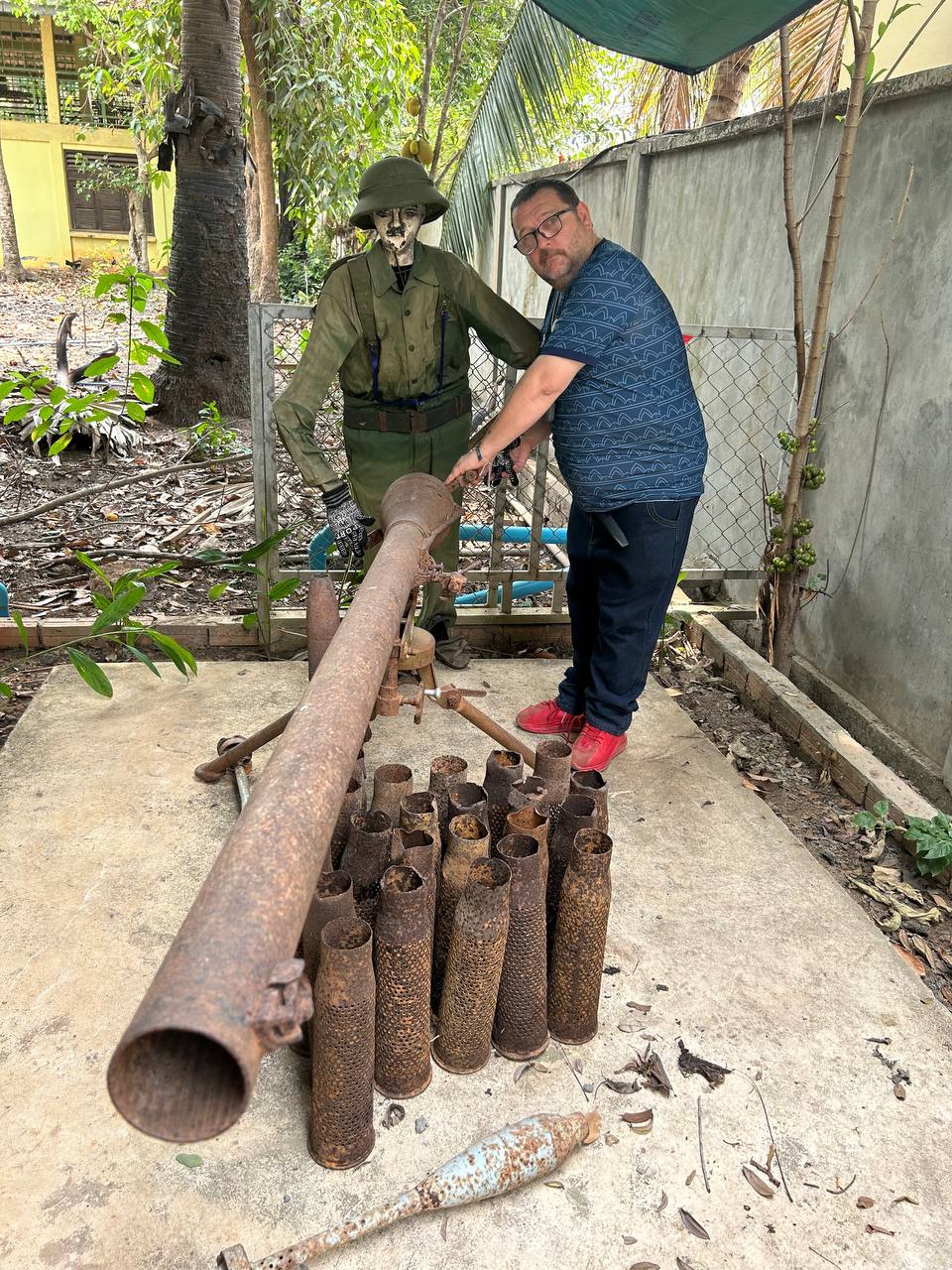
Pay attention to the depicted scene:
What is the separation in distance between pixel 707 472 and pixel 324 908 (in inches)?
173

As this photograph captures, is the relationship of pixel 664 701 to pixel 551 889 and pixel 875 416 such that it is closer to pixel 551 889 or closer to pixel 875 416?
pixel 875 416

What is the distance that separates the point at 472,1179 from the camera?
1852 mm

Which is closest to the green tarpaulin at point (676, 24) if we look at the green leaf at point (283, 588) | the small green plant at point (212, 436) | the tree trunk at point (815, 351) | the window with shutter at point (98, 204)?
the tree trunk at point (815, 351)

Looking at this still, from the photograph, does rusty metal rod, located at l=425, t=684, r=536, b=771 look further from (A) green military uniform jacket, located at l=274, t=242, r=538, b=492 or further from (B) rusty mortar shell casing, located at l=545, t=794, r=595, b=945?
(A) green military uniform jacket, located at l=274, t=242, r=538, b=492

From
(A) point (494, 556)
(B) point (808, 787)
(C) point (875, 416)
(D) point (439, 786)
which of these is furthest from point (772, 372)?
(D) point (439, 786)

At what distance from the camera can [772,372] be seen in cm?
493

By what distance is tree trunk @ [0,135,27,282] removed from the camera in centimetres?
1911

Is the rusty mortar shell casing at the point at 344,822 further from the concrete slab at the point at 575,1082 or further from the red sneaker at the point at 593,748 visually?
the red sneaker at the point at 593,748

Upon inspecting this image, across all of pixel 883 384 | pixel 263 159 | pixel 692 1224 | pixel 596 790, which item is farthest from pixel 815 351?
pixel 263 159

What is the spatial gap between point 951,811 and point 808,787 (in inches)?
21.0

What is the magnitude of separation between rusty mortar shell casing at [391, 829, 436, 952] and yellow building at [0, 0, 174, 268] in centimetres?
2161

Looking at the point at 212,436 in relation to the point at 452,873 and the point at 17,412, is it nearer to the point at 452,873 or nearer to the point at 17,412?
the point at 17,412

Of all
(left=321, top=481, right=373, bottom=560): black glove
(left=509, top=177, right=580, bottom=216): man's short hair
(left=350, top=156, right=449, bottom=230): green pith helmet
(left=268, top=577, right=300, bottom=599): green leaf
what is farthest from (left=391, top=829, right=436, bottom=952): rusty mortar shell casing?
(left=350, top=156, right=449, bottom=230): green pith helmet

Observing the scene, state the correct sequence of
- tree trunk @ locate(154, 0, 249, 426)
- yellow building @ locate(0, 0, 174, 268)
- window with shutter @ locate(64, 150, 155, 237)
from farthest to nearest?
1. window with shutter @ locate(64, 150, 155, 237)
2. yellow building @ locate(0, 0, 174, 268)
3. tree trunk @ locate(154, 0, 249, 426)
